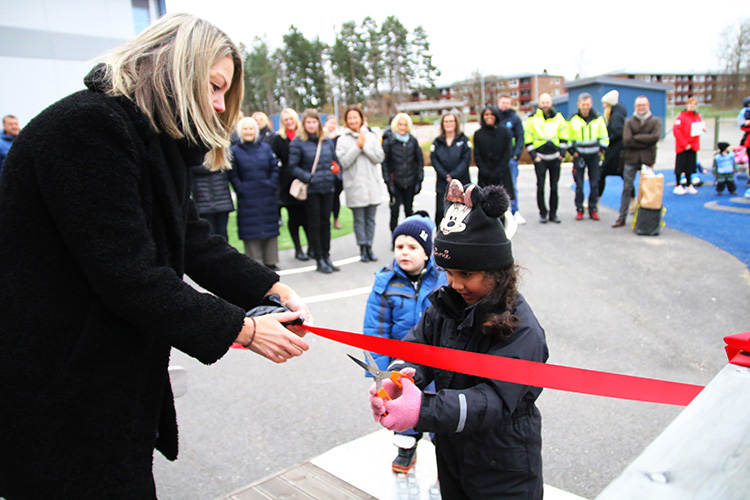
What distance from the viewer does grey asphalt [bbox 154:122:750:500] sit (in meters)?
3.69

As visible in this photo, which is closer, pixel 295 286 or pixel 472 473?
pixel 472 473

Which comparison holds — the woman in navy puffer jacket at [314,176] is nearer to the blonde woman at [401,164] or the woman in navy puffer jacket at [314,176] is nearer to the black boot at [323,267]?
the black boot at [323,267]

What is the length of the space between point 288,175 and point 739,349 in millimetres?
7659

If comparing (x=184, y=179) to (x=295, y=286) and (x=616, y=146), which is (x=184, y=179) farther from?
(x=616, y=146)

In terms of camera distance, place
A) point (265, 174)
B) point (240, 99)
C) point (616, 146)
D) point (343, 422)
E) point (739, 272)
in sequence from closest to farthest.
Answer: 1. point (240, 99)
2. point (343, 422)
3. point (739, 272)
4. point (265, 174)
5. point (616, 146)

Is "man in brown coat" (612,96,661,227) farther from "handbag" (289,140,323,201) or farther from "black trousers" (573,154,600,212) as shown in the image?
"handbag" (289,140,323,201)

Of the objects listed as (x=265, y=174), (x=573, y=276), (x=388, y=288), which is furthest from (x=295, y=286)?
(x=388, y=288)

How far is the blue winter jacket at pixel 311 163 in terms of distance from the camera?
838 cm

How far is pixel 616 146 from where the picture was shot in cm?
1087

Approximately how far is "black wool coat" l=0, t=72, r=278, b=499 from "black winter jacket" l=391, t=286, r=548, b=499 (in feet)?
2.58

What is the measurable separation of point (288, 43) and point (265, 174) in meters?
70.8

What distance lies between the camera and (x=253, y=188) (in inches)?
324

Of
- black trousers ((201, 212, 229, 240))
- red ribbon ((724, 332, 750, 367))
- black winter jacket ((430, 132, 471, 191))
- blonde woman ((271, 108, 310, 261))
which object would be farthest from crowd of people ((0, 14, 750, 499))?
black winter jacket ((430, 132, 471, 191))

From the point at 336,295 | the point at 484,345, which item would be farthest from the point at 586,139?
the point at 484,345
